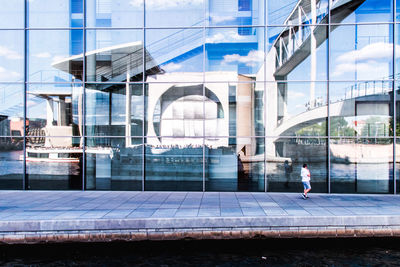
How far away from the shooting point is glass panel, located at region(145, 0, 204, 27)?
1323 cm

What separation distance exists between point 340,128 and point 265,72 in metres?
4.31

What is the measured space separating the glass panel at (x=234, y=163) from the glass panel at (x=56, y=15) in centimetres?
865

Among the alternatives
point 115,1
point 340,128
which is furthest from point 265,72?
point 115,1

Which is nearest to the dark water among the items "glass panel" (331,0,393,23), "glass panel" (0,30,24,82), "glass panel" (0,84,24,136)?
"glass panel" (0,84,24,136)

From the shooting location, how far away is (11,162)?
43.9ft

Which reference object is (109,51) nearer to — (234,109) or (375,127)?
(234,109)

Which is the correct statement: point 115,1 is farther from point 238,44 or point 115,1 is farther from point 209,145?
point 209,145

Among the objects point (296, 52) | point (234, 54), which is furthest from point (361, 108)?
point (234, 54)

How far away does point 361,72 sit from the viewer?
12891 millimetres

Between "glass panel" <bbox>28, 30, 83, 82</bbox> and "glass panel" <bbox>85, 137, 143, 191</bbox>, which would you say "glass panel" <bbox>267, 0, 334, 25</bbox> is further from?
"glass panel" <bbox>28, 30, 83, 82</bbox>

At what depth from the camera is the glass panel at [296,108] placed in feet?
42.3

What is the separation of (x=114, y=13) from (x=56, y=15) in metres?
2.81

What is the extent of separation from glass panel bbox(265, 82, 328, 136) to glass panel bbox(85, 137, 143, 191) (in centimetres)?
643

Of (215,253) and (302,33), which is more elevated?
(302,33)
